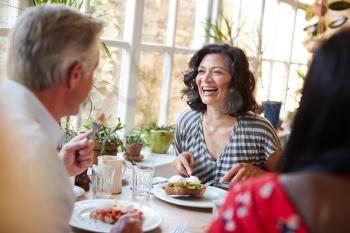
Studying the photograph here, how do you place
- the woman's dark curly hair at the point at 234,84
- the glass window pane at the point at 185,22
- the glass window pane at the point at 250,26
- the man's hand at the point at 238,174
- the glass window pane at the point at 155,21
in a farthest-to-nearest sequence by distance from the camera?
the glass window pane at the point at 250,26, the glass window pane at the point at 185,22, the glass window pane at the point at 155,21, the woman's dark curly hair at the point at 234,84, the man's hand at the point at 238,174

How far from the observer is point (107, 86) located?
9.98 feet

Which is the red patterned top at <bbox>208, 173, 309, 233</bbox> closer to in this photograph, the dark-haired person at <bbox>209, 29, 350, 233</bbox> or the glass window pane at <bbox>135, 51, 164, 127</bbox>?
the dark-haired person at <bbox>209, 29, 350, 233</bbox>

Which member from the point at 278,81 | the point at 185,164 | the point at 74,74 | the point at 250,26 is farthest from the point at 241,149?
the point at 278,81

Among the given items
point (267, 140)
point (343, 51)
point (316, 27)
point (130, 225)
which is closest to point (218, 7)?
point (316, 27)

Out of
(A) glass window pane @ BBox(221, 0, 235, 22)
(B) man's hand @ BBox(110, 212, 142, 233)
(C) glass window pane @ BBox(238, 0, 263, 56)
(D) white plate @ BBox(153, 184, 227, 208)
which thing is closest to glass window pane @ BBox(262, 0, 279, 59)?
(C) glass window pane @ BBox(238, 0, 263, 56)

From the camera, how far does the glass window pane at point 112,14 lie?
2850mm

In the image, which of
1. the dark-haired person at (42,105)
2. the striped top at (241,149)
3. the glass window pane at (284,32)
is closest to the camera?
the dark-haired person at (42,105)

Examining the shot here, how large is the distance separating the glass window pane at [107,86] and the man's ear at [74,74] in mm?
1733

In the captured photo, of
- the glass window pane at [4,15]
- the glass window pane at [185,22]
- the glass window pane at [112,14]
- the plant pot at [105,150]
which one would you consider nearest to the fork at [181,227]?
the plant pot at [105,150]

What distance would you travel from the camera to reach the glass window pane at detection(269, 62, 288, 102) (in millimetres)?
5207

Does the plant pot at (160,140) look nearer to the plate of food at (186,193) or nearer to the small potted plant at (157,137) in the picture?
the small potted plant at (157,137)

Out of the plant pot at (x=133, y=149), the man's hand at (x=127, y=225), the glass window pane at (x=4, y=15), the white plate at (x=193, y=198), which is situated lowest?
the plant pot at (x=133, y=149)

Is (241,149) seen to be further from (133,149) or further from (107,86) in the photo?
(107,86)

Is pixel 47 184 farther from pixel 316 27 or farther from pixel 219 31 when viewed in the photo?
pixel 316 27
